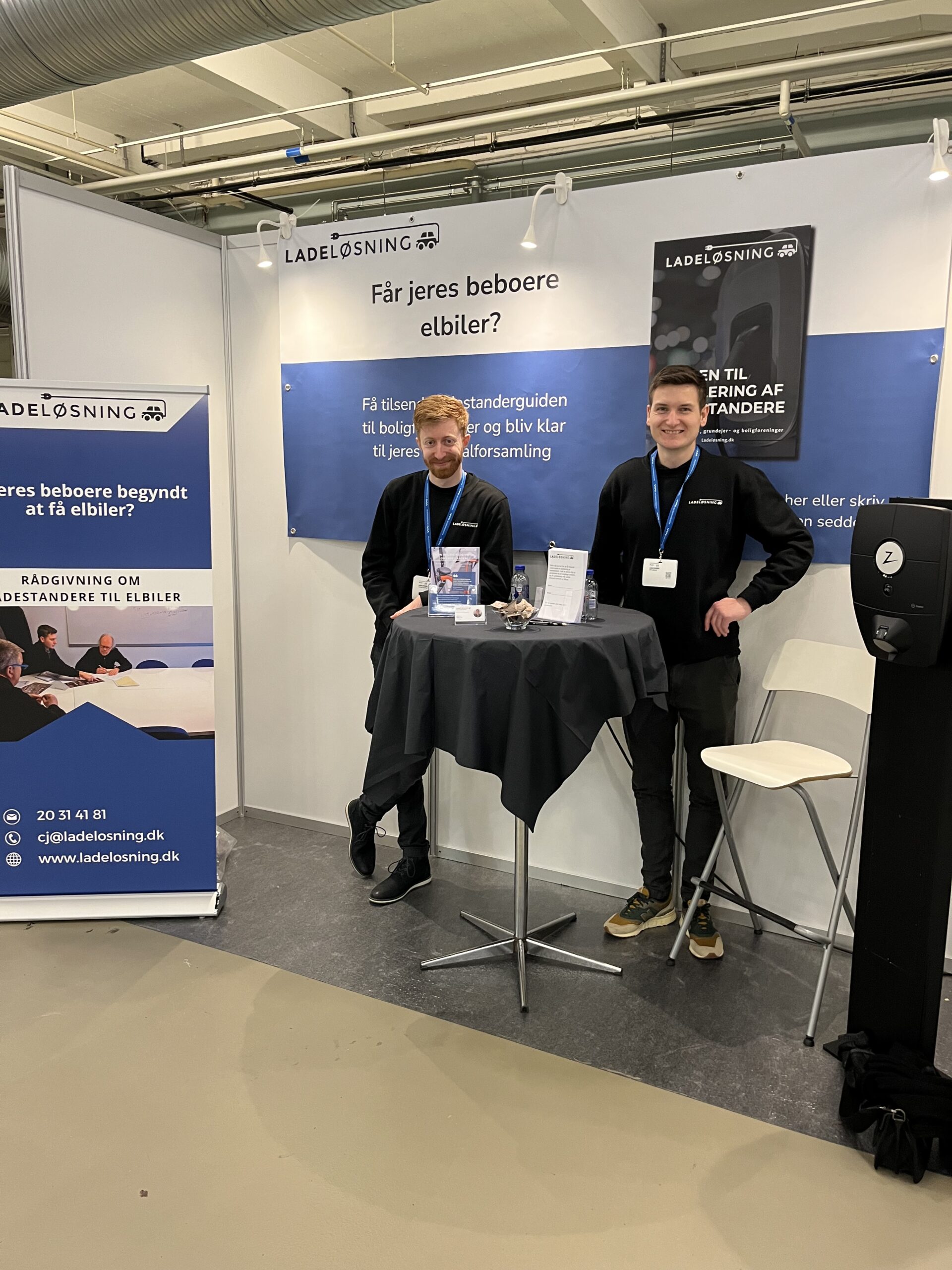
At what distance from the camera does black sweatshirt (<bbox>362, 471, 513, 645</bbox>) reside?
3.47 metres

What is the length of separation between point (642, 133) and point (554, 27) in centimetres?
51

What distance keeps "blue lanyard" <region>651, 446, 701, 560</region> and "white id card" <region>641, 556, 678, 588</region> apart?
44mm

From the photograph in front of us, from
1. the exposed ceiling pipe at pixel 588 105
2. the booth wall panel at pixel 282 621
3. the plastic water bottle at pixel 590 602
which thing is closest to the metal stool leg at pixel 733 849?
the plastic water bottle at pixel 590 602

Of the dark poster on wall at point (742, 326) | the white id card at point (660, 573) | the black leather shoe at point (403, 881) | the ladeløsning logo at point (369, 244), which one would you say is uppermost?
the ladeløsning logo at point (369, 244)

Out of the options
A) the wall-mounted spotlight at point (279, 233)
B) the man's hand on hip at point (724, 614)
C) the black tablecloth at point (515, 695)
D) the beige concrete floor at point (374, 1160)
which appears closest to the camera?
the beige concrete floor at point (374, 1160)

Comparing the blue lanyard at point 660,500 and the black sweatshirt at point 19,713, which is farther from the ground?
the blue lanyard at point 660,500

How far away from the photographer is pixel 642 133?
3574 mm

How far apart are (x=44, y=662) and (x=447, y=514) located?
5.07 feet

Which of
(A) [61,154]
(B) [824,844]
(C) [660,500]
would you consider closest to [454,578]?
(C) [660,500]

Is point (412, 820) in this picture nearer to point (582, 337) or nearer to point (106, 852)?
point (106, 852)

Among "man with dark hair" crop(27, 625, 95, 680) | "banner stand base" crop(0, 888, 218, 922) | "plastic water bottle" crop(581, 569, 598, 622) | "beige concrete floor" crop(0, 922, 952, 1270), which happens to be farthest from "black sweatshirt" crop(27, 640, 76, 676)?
"plastic water bottle" crop(581, 569, 598, 622)

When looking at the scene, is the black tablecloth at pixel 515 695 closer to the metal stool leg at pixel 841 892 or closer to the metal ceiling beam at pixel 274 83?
the metal stool leg at pixel 841 892

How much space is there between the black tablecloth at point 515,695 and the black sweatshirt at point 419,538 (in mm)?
721

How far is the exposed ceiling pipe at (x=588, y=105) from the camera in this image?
2.89 m
